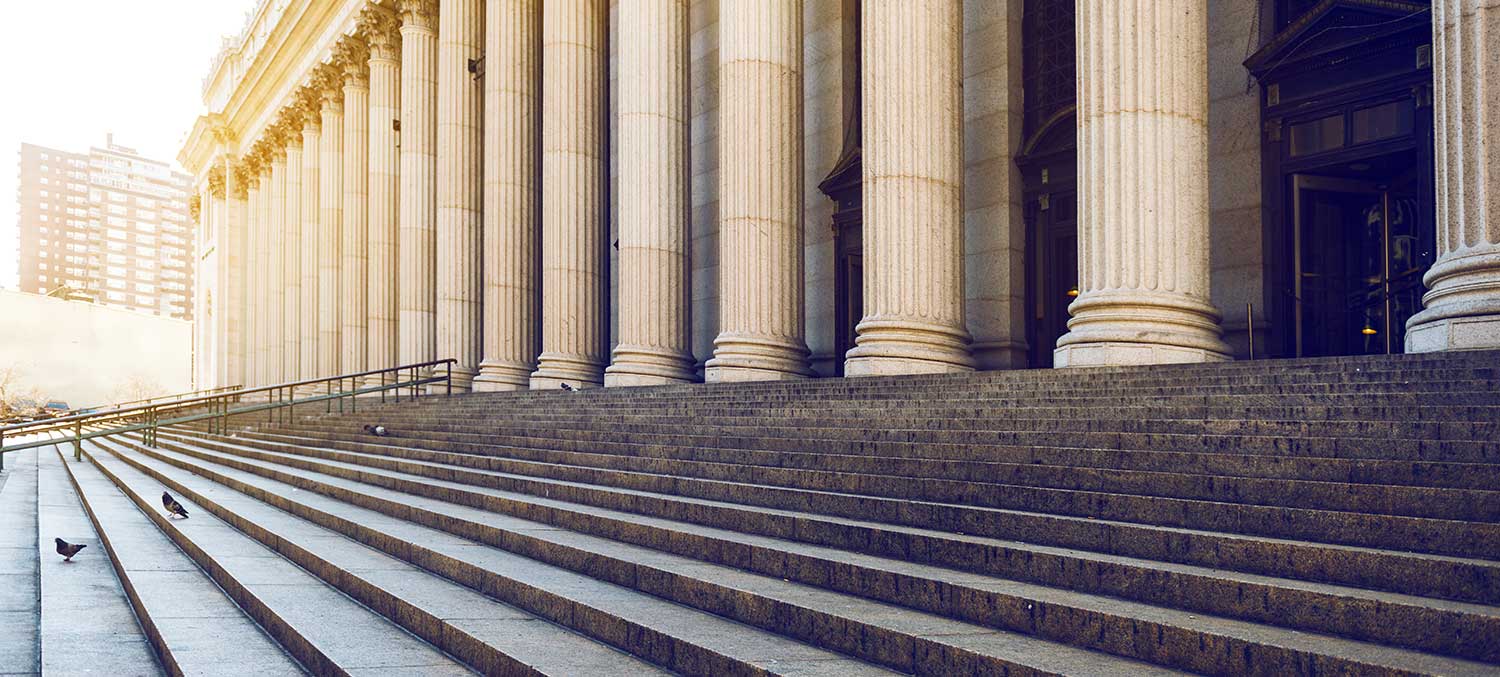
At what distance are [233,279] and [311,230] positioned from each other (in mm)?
15665

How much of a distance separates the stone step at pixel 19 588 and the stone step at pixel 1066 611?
10.9 feet

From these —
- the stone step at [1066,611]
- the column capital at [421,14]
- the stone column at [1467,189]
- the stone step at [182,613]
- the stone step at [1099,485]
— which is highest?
the column capital at [421,14]

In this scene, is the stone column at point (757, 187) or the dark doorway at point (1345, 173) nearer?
the dark doorway at point (1345, 173)

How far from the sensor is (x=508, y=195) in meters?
27.2

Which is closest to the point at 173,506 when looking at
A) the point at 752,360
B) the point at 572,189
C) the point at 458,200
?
the point at 752,360

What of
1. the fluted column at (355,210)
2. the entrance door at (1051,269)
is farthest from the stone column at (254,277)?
the entrance door at (1051,269)

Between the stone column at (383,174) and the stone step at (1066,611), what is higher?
the stone column at (383,174)

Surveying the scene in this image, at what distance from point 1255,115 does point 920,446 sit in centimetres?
1020

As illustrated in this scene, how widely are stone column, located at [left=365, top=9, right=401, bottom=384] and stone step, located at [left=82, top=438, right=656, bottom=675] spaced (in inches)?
978

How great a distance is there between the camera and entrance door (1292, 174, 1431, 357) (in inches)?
624

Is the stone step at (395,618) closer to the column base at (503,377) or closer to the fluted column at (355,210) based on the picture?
the column base at (503,377)

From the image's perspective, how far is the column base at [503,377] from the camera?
87.8 feet

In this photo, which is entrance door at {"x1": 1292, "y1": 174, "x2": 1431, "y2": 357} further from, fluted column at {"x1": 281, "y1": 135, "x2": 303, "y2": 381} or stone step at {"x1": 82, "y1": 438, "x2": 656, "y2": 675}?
fluted column at {"x1": 281, "y1": 135, "x2": 303, "y2": 381}

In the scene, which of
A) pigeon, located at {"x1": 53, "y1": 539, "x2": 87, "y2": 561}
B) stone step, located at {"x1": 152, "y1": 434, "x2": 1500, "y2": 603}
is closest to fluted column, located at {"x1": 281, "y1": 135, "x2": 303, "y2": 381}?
pigeon, located at {"x1": 53, "y1": 539, "x2": 87, "y2": 561}
